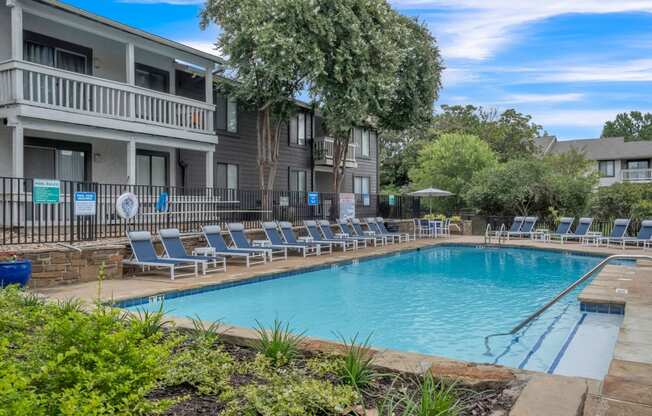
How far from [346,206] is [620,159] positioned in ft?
110

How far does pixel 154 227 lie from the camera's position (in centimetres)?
1347

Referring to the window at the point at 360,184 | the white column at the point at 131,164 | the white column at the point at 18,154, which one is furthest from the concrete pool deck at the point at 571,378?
the window at the point at 360,184

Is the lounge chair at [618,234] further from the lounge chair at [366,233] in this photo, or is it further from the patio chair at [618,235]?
the lounge chair at [366,233]

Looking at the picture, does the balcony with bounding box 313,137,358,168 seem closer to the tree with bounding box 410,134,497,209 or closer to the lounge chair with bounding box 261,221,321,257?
the tree with bounding box 410,134,497,209

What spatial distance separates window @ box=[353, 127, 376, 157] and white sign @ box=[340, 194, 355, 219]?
693cm

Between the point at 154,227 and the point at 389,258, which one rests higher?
the point at 154,227

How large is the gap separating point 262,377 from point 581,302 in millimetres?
5901

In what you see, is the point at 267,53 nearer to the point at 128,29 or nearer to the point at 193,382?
the point at 128,29

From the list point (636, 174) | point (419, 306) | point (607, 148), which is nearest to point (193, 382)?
point (419, 306)

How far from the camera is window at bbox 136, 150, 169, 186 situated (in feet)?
55.0

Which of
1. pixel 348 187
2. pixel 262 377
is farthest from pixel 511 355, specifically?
pixel 348 187

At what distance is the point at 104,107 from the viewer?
1409 centimetres

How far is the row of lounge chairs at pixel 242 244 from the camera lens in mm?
10523

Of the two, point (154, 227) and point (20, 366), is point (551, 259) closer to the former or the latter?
point (154, 227)
